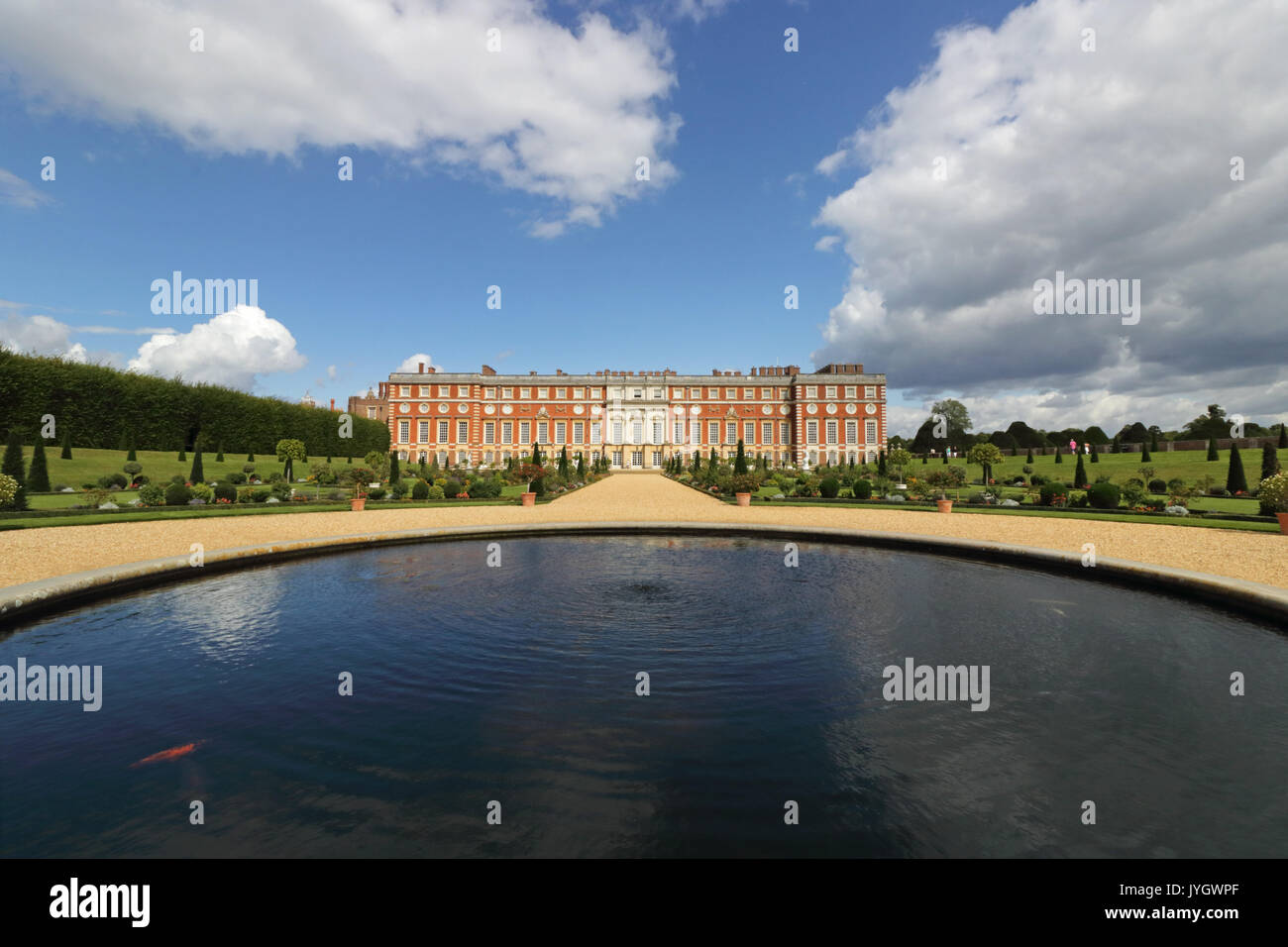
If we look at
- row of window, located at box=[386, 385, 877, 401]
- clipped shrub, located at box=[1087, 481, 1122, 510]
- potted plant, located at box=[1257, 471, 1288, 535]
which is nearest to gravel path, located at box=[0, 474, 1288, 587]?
potted plant, located at box=[1257, 471, 1288, 535]

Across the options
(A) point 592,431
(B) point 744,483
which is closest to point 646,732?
(B) point 744,483

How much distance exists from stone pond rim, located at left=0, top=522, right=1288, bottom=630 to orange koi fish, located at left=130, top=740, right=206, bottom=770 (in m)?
4.88

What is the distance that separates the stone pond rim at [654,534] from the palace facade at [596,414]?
161 ft

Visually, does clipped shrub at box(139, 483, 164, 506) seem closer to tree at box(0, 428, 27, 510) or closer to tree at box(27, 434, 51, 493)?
tree at box(0, 428, 27, 510)

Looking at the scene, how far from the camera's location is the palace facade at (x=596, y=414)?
63.2 meters

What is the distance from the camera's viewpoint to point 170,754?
12.8 ft

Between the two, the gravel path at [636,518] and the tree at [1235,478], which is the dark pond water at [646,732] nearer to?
the gravel path at [636,518]
